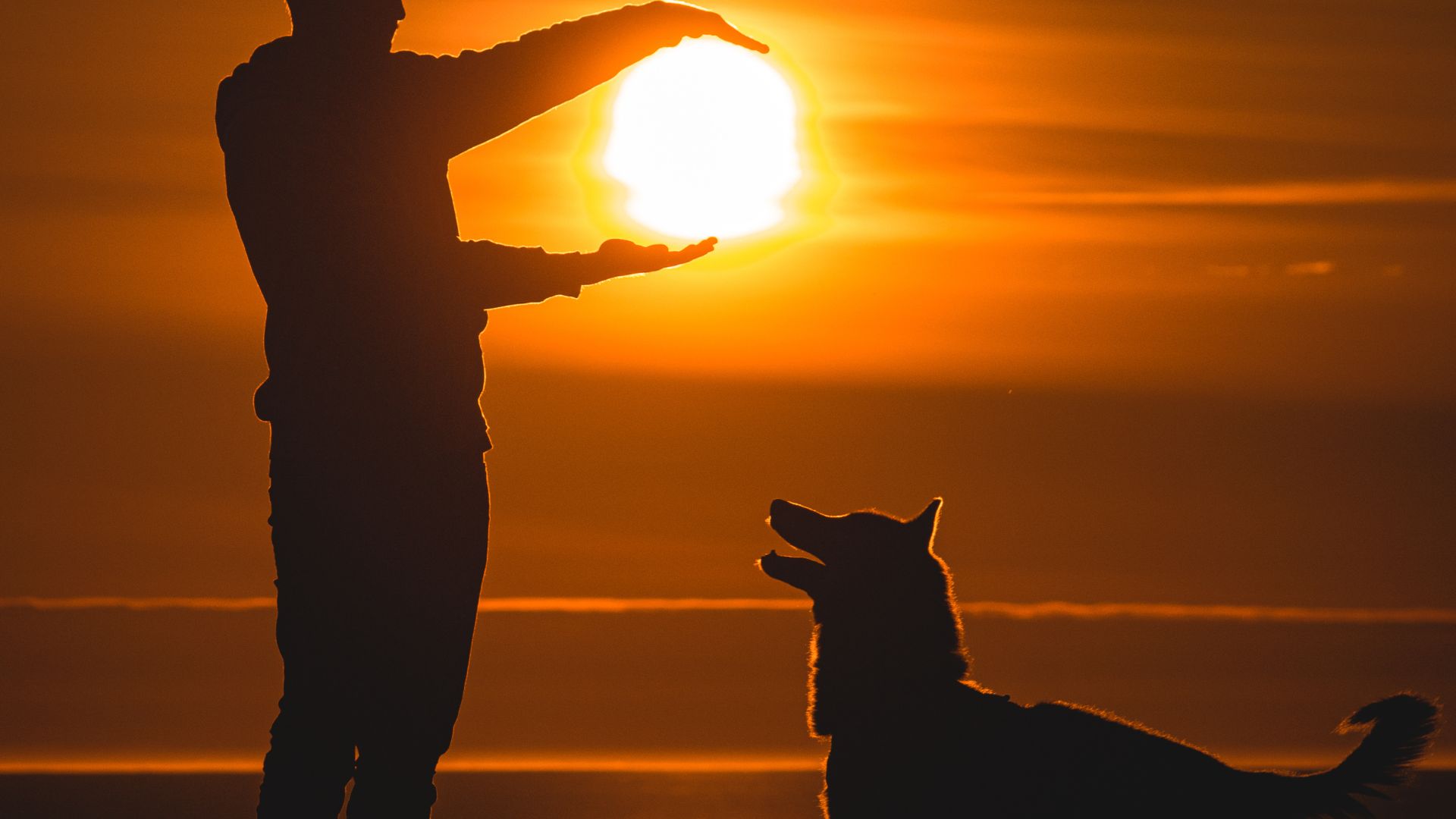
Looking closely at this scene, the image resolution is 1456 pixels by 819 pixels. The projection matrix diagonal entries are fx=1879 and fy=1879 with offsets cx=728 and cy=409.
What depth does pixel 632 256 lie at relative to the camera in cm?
427

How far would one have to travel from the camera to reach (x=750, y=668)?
1348 centimetres

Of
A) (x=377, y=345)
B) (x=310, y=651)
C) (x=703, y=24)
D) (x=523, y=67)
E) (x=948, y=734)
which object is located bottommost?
(x=948, y=734)

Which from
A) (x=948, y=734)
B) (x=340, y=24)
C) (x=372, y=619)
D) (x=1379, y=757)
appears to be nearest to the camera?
(x=372, y=619)

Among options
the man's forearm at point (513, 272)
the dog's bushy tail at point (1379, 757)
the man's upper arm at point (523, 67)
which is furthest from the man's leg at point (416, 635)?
the dog's bushy tail at point (1379, 757)

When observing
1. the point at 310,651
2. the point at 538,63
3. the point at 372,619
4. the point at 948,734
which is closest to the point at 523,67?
the point at 538,63

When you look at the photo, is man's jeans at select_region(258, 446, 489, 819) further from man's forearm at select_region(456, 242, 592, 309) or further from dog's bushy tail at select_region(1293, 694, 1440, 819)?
dog's bushy tail at select_region(1293, 694, 1440, 819)

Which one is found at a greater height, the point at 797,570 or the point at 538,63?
the point at 538,63

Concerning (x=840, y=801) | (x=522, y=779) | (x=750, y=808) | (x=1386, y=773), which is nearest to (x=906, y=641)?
(x=840, y=801)

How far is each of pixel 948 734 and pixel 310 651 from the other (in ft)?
6.19

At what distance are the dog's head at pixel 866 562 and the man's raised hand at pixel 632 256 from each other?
1482 mm

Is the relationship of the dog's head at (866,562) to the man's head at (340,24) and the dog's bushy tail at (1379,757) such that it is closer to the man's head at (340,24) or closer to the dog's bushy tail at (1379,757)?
the dog's bushy tail at (1379,757)

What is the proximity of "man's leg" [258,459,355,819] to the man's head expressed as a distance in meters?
0.99

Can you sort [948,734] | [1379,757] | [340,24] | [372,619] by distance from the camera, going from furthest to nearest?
[948,734] < [1379,757] < [340,24] < [372,619]

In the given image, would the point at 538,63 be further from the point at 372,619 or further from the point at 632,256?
the point at 372,619
